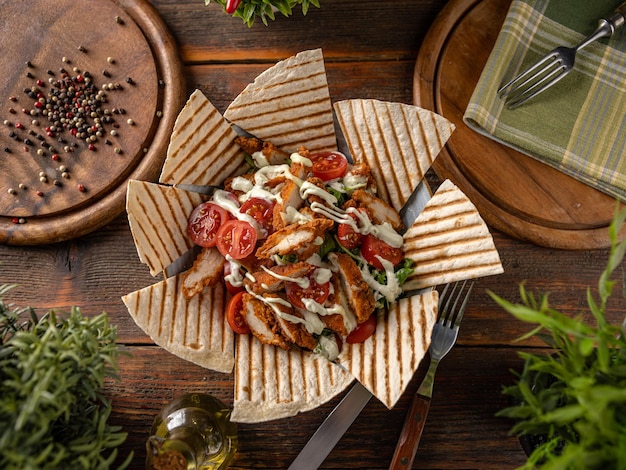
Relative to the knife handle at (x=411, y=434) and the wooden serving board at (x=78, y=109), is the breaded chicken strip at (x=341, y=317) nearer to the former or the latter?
the knife handle at (x=411, y=434)

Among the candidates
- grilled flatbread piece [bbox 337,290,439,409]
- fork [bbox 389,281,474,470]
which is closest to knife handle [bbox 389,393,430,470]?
fork [bbox 389,281,474,470]

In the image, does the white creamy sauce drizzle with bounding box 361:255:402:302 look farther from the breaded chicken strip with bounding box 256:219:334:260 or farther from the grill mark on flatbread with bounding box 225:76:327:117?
the grill mark on flatbread with bounding box 225:76:327:117

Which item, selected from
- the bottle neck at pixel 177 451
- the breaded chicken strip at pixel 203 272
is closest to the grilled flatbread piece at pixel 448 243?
the breaded chicken strip at pixel 203 272

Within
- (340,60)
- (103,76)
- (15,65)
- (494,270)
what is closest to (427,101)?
(340,60)

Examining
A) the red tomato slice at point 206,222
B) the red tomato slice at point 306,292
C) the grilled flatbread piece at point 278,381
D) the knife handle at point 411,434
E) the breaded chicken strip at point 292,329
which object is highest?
the red tomato slice at point 206,222

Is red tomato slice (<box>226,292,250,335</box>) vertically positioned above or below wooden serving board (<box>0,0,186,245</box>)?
below

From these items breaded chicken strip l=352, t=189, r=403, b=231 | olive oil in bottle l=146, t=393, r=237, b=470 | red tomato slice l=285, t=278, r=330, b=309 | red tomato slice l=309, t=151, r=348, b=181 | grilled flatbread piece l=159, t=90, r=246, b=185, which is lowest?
olive oil in bottle l=146, t=393, r=237, b=470

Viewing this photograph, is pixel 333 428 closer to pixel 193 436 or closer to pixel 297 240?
pixel 193 436
